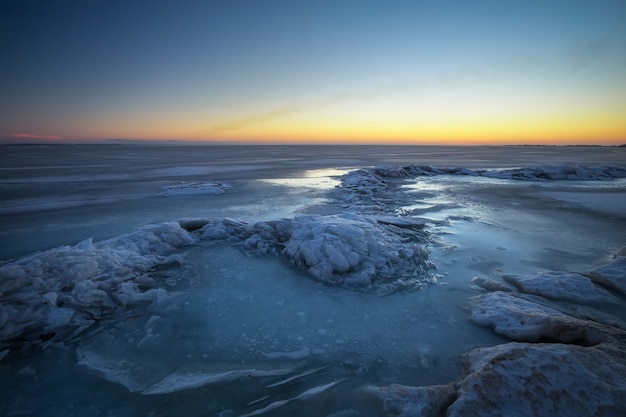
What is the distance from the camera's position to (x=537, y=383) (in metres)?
2.00

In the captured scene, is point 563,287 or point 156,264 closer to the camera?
point 563,287

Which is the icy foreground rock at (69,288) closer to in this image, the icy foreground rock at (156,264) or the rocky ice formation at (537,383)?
the icy foreground rock at (156,264)

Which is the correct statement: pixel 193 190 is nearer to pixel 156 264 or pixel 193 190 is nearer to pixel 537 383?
pixel 156 264

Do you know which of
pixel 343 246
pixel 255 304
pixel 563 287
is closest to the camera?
pixel 255 304

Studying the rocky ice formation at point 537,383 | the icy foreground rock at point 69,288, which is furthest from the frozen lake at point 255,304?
the rocky ice formation at point 537,383

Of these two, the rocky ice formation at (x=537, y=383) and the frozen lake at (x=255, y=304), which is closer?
the rocky ice formation at (x=537, y=383)

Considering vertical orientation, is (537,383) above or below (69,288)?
above

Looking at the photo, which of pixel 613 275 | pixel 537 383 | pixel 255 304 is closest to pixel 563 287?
pixel 613 275

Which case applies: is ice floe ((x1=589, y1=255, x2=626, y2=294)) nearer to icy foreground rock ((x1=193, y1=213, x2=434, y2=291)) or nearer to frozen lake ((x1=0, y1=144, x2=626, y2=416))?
frozen lake ((x1=0, y1=144, x2=626, y2=416))

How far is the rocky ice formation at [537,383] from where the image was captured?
1878 millimetres

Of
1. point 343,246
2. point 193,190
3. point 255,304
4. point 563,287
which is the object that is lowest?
point 255,304

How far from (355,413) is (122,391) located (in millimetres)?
1921

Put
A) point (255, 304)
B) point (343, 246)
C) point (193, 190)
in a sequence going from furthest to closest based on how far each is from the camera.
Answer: point (193, 190)
point (343, 246)
point (255, 304)

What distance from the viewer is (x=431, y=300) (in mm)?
3730
